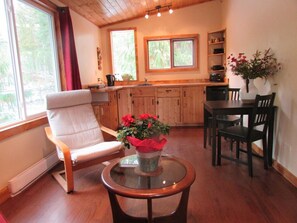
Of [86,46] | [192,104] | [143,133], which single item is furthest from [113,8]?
[143,133]

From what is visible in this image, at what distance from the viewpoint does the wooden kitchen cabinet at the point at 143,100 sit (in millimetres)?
5047

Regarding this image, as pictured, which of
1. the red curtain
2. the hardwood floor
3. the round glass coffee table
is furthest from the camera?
the red curtain

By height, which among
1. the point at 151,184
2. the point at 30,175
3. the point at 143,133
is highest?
the point at 143,133

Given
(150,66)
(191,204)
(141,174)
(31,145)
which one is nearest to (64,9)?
(31,145)

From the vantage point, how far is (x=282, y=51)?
2.58 meters

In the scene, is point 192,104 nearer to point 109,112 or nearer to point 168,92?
point 168,92

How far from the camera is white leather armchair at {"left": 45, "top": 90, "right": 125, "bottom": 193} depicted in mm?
2404

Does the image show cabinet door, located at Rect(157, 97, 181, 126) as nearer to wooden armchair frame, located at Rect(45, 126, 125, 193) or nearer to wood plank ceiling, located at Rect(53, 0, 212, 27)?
wood plank ceiling, located at Rect(53, 0, 212, 27)

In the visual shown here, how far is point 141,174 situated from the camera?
1.72 meters

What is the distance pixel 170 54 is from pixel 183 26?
687mm

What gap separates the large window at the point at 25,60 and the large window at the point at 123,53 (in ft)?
7.38

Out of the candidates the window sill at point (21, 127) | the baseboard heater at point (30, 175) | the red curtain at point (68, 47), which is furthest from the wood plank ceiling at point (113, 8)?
the baseboard heater at point (30, 175)

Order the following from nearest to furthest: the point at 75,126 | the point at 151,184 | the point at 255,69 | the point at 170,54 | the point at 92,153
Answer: the point at 151,184, the point at 92,153, the point at 255,69, the point at 75,126, the point at 170,54

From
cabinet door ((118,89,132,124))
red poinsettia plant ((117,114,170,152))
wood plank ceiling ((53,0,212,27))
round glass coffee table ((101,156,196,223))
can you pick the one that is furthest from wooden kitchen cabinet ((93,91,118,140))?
red poinsettia plant ((117,114,170,152))
